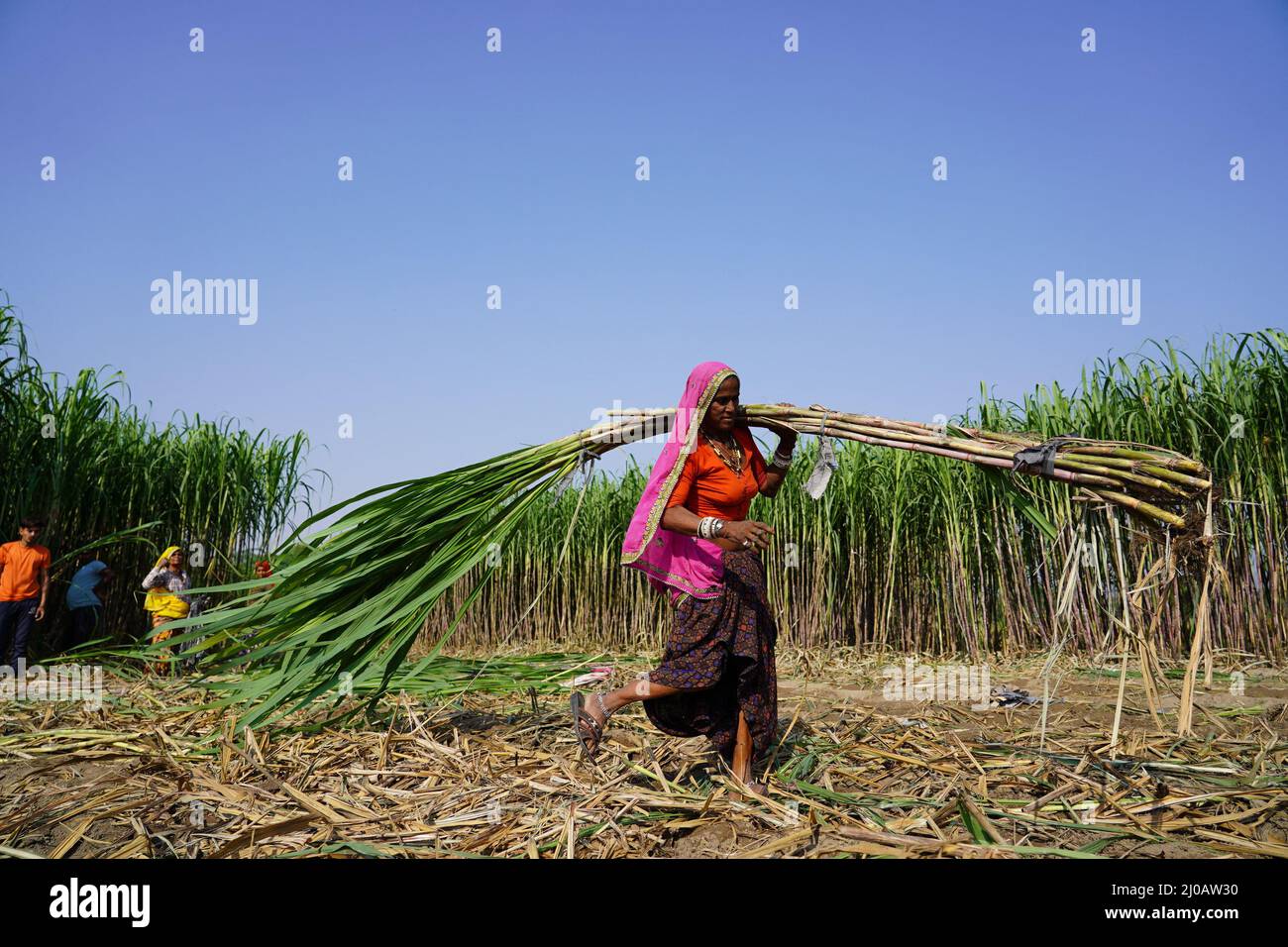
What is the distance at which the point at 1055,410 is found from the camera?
274 inches

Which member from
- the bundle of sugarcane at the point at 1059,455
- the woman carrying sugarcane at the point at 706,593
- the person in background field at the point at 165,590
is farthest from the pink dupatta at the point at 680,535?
the person in background field at the point at 165,590

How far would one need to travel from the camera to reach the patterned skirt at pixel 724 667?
2.98 m

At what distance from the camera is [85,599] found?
23.0ft

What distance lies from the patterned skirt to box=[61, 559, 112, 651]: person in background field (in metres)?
6.15

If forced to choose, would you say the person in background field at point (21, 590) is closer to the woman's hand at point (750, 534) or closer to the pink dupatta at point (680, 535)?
the pink dupatta at point (680, 535)

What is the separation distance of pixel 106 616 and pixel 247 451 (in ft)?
6.49

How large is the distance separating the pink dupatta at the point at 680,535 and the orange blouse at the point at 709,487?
4 cm

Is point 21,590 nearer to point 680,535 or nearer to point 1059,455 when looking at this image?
point 680,535

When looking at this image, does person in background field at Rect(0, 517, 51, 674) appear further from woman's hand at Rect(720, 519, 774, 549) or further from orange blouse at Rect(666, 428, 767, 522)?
woman's hand at Rect(720, 519, 774, 549)

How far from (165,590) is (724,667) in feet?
20.3

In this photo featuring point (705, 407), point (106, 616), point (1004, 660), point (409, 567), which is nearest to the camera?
point (705, 407)

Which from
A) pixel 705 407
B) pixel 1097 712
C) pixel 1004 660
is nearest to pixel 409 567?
pixel 705 407

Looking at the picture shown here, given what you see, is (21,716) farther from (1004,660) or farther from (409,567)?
(1004,660)
